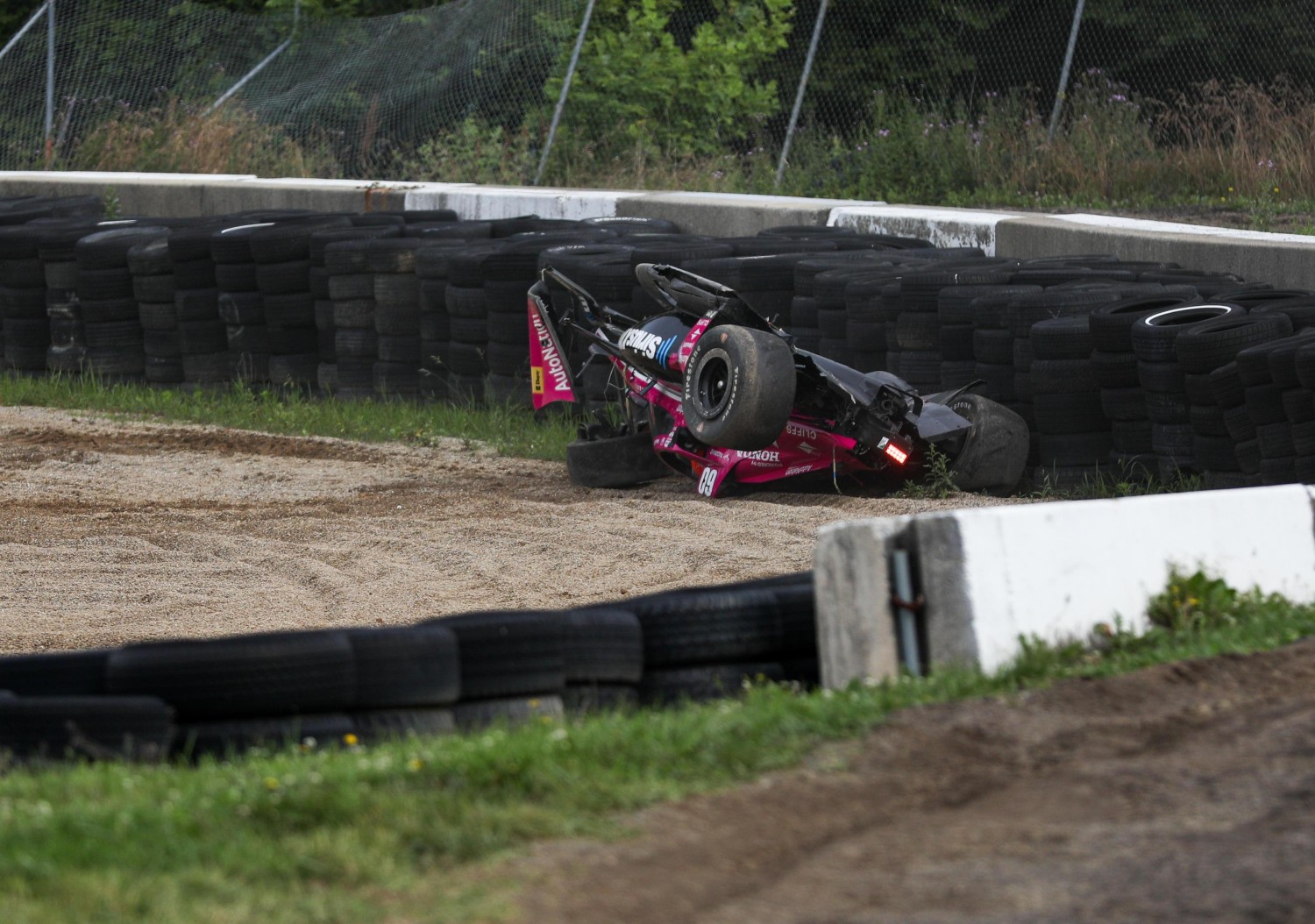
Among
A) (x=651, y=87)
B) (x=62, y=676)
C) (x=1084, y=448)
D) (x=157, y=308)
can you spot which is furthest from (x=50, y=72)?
(x=62, y=676)

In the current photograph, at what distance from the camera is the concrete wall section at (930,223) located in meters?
13.8

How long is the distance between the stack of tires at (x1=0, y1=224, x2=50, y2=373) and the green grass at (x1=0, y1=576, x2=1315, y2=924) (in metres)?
11.5

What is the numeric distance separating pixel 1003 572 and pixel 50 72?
20446mm

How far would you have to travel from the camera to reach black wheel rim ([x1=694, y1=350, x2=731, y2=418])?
9.48 meters

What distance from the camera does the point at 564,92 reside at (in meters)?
20.0

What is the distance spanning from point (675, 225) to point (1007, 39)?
6.71m

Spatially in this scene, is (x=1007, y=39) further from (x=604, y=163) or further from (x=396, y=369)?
(x=396, y=369)

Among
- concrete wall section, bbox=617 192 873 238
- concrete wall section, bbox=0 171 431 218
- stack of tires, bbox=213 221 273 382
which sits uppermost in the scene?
concrete wall section, bbox=0 171 431 218

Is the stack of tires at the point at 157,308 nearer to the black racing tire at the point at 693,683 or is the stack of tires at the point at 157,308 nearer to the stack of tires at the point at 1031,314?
the stack of tires at the point at 1031,314

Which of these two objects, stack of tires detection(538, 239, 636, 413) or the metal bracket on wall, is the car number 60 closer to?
stack of tires detection(538, 239, 636, 413)

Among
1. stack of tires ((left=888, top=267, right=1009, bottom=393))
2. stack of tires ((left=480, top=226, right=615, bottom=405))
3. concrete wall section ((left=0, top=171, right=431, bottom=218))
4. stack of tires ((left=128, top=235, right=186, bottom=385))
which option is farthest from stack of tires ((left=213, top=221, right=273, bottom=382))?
stack of tires ((left=888, top=267, right=1009, bottom=393))

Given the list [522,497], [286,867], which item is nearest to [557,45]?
[522,497]

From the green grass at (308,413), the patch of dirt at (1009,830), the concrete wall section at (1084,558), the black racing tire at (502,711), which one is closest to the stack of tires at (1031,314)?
the green grass at (308,413)

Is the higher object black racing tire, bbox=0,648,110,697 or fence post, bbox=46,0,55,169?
fence post, bbox=46,0,55,169
